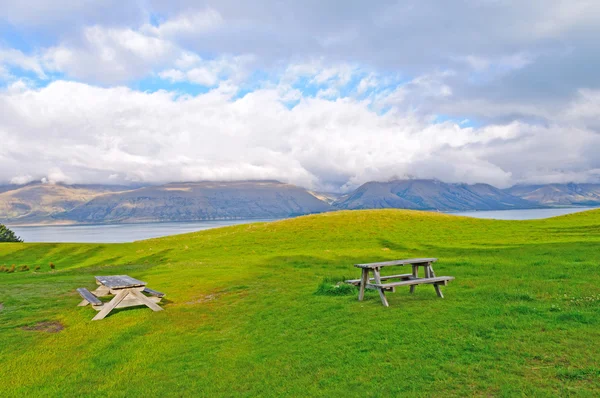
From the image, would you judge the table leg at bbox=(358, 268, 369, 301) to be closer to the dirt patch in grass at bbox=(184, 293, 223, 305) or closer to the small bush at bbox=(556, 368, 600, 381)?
the small bush at bbox=(556, 368, 600, 381)

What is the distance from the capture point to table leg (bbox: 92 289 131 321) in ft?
50.1

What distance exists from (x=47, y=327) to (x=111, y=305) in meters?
2.33

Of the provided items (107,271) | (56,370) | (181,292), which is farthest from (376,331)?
(107,271)

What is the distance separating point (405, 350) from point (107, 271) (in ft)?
108

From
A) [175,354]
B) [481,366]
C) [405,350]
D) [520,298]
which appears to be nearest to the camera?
[481,366]

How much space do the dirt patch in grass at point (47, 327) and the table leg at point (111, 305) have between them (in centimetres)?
125

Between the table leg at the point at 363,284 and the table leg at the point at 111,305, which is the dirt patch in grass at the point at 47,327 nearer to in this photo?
the table leg at the point at 111,305

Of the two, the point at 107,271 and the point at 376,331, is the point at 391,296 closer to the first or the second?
the point at 376,331

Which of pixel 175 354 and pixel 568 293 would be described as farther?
pixel 568 293

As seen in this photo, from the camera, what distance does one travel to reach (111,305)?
1560 centimetres

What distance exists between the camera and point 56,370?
1016cm

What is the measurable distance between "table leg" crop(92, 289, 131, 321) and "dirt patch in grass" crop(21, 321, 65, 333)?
1250 millimetres

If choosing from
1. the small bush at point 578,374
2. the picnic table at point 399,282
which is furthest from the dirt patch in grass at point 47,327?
the small bush at point 578,374

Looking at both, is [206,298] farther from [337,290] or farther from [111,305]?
[337,290]
